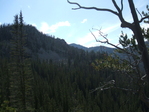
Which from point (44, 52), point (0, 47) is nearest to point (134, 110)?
point (0, 47)

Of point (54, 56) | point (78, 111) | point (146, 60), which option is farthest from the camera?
point (54, 56)

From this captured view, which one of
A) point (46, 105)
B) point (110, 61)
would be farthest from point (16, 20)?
point (46, 105)

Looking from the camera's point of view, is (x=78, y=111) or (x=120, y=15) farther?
(x=78, y=111)

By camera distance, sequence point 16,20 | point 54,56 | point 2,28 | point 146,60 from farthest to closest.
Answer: point 54,56, point 2,28, point 16,20, point 146,60

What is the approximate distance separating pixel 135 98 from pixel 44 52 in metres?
128

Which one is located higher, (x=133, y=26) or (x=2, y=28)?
(x=2, y=28)

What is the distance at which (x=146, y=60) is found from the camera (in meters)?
4.07

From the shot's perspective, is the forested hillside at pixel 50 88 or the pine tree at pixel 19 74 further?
the pine tree at pixel 19 74

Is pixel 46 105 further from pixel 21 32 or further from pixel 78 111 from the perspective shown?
pixel 21 32

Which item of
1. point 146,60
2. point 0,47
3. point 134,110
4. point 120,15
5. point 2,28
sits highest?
point 2,28

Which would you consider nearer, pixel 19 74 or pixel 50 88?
→ pixel 19 74

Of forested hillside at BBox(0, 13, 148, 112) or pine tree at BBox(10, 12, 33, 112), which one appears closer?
forested hillside at BBox(0, 13, 148, 112)

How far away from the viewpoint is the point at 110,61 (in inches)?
221

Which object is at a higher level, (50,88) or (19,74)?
(19,74)
